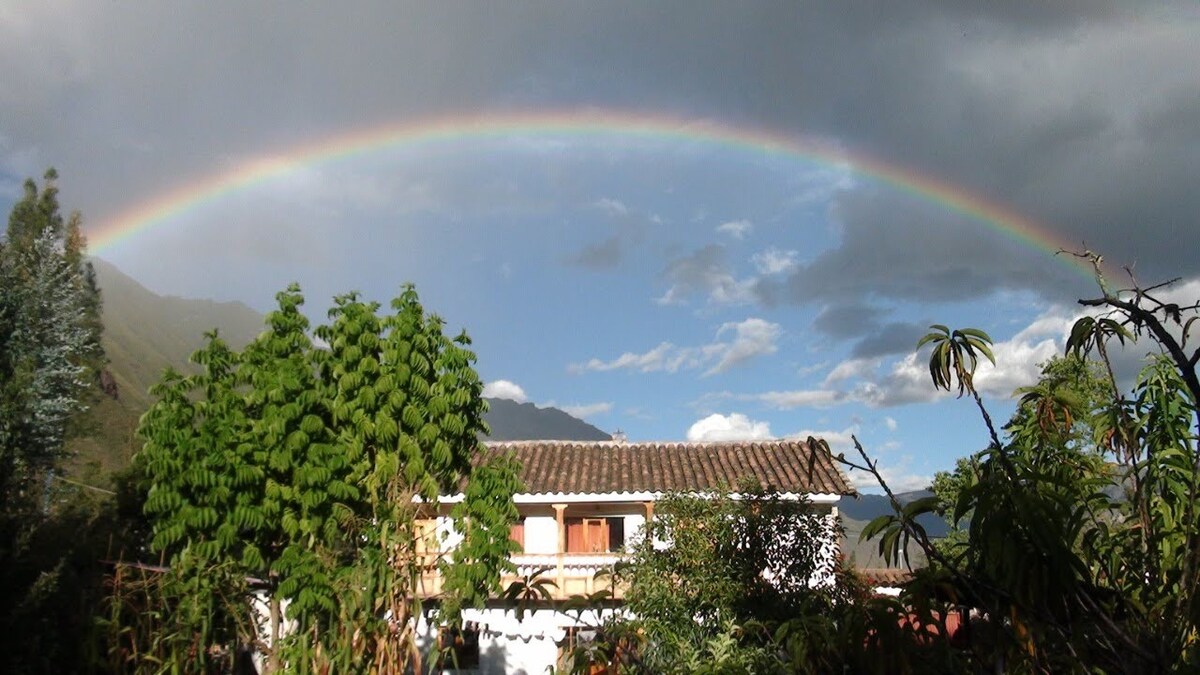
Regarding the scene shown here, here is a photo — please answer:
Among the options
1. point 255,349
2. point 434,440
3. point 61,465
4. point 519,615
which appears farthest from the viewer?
point 61,465

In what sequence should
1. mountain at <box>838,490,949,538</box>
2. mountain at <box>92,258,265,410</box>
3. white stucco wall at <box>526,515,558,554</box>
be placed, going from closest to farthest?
1. mountain at <box>838,490,949,538</box>
2. white stucco wall at <box>526,515,558,554</box>
3. mountain at <box>92,258,265,410</box>

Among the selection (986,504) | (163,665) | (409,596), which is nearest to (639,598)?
(409,596)

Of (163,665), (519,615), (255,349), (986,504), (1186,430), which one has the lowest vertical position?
(163,665)

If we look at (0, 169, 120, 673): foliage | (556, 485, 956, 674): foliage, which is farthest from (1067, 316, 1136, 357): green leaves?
(0, 169, 120, 673): foliage

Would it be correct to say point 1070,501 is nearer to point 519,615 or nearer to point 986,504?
point 986,504

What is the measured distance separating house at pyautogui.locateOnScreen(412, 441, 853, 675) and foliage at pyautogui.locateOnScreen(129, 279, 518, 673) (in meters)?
7.12

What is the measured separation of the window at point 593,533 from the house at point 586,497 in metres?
0.02

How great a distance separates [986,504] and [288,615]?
26.1ft

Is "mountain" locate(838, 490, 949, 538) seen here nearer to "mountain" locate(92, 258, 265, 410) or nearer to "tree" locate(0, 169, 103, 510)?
"tree" locate(0, 169, 103, 510)

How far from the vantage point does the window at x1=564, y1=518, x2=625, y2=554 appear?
19469 mm

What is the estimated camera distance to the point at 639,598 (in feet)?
26.5

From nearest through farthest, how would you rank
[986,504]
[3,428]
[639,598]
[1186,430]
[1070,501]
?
[986,504], [1070,501], [1186,430], [639,598], [3,428]

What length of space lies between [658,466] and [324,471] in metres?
11.8

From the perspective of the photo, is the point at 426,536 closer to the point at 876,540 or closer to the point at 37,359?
the point at 876,540
